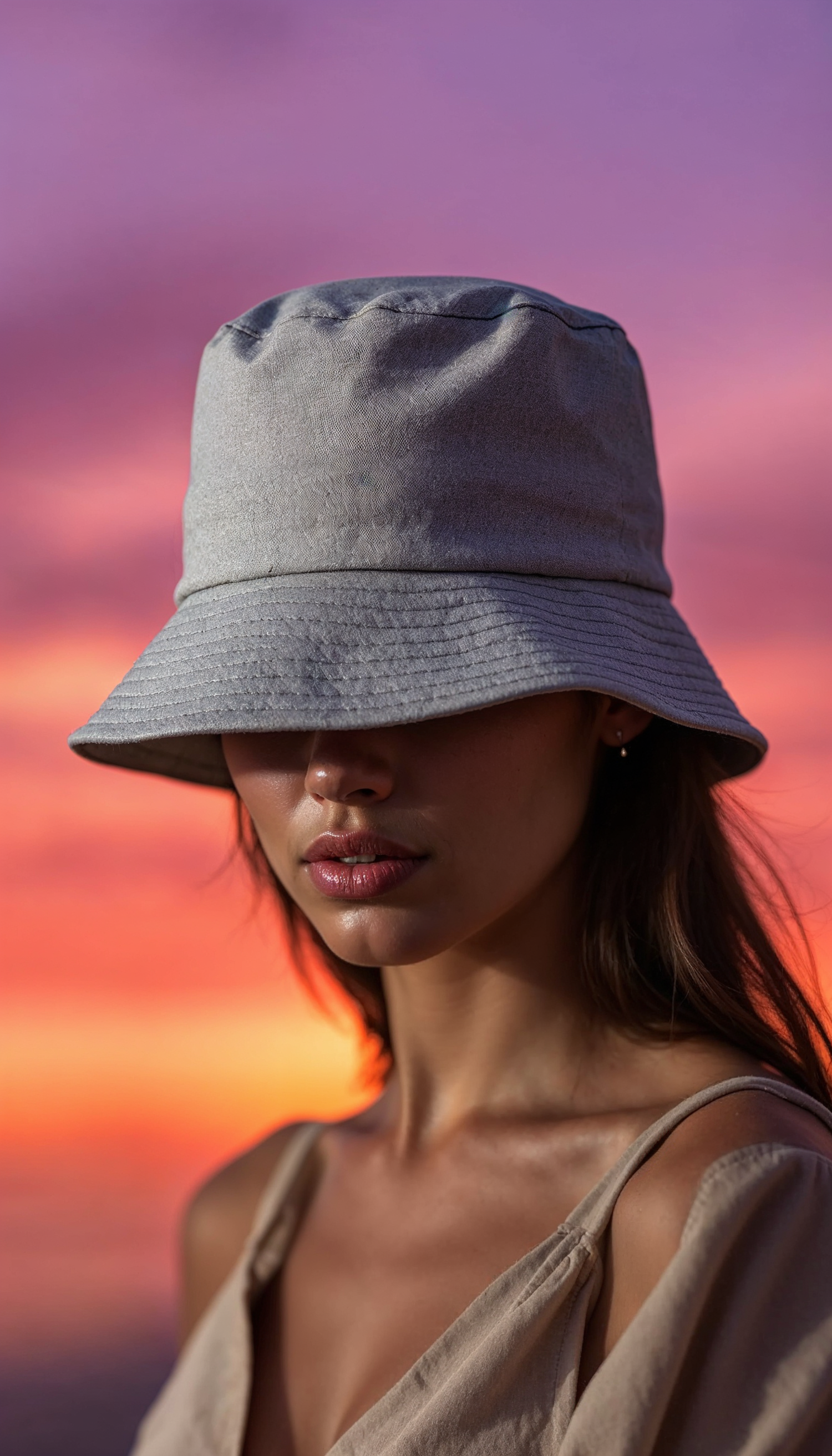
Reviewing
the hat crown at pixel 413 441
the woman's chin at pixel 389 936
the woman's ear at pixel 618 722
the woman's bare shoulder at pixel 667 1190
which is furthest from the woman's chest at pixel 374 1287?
the hat crown at pixel 413 441

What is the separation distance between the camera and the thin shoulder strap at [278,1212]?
74.6 inches

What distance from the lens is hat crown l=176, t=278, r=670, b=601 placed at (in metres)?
1.40

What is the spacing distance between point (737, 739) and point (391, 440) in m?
0.56

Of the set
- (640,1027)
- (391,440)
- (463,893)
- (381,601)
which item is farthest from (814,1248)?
(391,440)

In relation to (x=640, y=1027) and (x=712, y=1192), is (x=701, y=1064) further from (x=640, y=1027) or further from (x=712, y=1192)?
(x=712, y=1192)

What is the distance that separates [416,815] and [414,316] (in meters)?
0.52

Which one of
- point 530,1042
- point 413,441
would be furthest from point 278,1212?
point 413,441

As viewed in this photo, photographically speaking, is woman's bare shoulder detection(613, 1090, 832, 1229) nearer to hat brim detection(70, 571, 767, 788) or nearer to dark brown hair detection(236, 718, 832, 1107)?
dark brown hair detection(236, 718, 832, 1107)

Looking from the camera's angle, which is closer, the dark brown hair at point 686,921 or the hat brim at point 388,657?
the hat brim at point 388,657

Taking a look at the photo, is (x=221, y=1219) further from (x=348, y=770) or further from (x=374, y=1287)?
(x=348, y=770)

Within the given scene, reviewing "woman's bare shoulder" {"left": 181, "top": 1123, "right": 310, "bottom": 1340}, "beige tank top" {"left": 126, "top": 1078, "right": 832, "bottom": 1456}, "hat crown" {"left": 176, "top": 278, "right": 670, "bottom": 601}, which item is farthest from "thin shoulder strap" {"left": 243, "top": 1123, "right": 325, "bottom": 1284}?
"hat crown" {"left": 176, "top": 278, "right": 670, "bottom": 601}

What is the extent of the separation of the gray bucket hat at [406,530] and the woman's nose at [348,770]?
Answer: 0.09 metres

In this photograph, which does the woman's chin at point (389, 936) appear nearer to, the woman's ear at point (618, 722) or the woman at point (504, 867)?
the woman at point (504, 867)

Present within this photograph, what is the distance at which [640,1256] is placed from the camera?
4.36 ft
